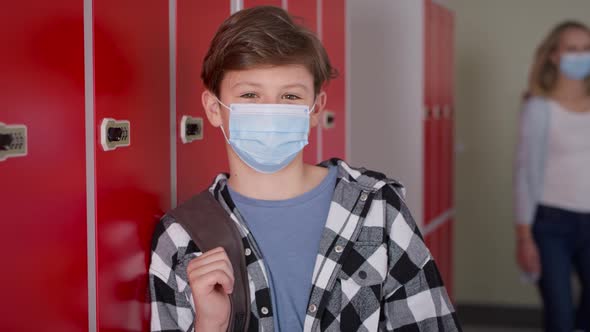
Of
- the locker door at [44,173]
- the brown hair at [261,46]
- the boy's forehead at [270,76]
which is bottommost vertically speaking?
the locker door at [44,173]

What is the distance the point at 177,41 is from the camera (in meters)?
1.72

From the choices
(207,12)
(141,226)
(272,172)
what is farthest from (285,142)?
(207,12)

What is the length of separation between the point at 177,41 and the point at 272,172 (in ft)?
1.30

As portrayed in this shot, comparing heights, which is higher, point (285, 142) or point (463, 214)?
point (285, 142)

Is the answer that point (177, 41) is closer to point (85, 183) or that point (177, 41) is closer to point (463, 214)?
point (85, 183)

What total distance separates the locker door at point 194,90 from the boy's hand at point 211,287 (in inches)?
15.6

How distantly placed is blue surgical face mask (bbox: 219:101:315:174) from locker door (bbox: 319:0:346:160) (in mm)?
1149

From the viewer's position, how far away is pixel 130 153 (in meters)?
1.49

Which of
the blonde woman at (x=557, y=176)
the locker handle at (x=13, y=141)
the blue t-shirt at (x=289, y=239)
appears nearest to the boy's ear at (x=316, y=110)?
the blue t-shirt at (x=289, y=239)

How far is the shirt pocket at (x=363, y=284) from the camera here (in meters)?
1.54

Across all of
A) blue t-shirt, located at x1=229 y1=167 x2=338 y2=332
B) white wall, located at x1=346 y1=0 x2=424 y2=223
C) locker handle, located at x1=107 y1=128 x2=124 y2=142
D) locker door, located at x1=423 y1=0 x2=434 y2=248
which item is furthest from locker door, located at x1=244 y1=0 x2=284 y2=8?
locker door, located at x1=423 y1=0 x2=434 y2=248

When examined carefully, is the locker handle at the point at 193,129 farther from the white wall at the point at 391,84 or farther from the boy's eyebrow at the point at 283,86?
the white wall at the point at 391,84

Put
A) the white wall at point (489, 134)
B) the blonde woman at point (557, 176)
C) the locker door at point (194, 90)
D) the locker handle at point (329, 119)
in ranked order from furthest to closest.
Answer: the white wall at point (489, 134), the blonde woman at point (557, 176), the locker handle at point (329, 119), the locker door at point (194, 90)

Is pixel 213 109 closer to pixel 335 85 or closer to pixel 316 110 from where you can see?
pixel 316 110
